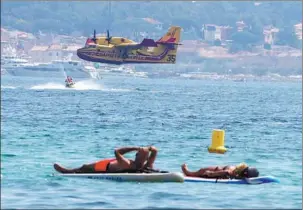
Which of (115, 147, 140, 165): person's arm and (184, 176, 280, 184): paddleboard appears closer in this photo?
(115, 147, 140, 165): person's arm

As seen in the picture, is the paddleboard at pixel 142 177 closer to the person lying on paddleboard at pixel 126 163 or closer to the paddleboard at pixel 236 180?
the person lying on paddleboard at pixel 126 163

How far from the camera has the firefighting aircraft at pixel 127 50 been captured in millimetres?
163250

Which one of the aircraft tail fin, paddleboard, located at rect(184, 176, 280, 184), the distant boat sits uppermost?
the aircraft tail fin

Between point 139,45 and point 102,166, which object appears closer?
point 102,166

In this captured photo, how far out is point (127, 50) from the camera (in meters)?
170

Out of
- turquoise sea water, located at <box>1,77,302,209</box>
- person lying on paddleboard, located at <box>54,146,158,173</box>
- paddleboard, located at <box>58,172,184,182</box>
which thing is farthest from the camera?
person lying on paddleboard, located at <box>54,146,158,173</box>

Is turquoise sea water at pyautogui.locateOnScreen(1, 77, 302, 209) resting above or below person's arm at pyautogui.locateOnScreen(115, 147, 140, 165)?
below

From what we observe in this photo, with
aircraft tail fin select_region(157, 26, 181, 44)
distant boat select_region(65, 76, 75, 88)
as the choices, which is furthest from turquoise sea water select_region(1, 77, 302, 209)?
aircraft tail fin select_region(157, 26, 181, 44)

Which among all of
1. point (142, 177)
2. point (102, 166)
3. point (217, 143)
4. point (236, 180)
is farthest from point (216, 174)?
point (217, 143)

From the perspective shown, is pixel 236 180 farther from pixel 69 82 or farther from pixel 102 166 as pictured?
pixel 69 82

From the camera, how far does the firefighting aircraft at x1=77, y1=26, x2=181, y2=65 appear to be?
163250 mm

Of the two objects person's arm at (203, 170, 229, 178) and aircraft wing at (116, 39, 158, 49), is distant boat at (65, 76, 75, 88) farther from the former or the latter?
person's arm at (203, 170, 229, 178)

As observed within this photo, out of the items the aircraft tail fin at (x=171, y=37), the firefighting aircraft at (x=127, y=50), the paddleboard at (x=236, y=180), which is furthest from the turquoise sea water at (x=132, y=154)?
the aircraft tail fin at (x=171, y=37)

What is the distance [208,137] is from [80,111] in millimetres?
28807
